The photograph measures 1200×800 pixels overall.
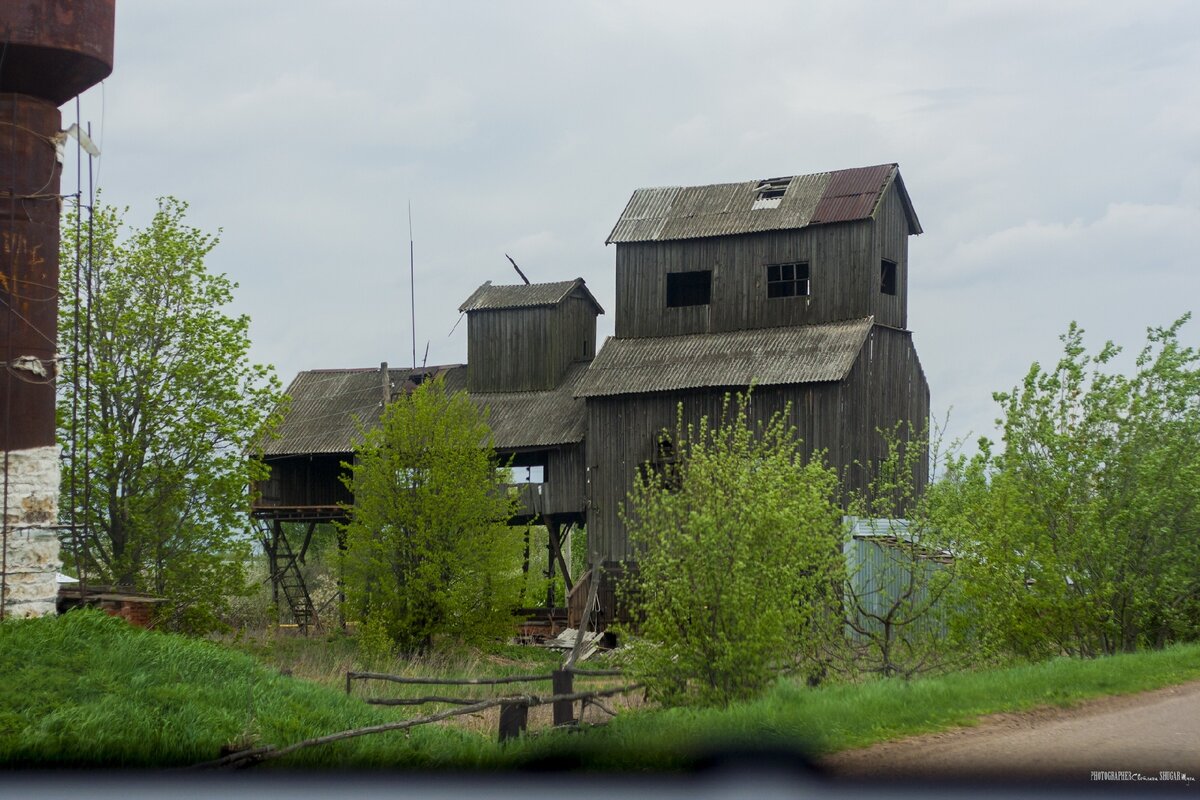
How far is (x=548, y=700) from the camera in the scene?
707 inches

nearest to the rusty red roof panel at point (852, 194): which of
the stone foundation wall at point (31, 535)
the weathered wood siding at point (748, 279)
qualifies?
the weathered wood siding at point (748, 279)

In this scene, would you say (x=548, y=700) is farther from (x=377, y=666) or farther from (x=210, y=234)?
(x=210, y=234)

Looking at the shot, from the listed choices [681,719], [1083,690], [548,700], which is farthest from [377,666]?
[1083,690]

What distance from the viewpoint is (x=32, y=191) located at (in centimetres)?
Result: 2181

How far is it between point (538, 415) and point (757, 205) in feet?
29.6

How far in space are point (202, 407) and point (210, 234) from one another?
4.44 m

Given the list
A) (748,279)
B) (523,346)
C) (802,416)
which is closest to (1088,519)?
(802,416)

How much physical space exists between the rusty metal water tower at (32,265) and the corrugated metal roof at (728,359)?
19122mm

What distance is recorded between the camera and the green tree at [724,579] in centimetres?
1772

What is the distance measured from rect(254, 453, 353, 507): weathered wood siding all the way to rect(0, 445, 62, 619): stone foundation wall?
79.1 feet

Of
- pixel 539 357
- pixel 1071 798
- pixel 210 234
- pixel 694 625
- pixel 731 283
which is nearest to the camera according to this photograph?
pixel 1071 798

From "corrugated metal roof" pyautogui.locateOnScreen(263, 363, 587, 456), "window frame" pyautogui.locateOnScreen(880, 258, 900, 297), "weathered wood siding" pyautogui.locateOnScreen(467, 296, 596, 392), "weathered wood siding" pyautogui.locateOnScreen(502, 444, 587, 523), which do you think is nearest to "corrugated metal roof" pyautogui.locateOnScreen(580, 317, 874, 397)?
"corrugated metal roof" pyautogui.locateOnScreen(263, 363, 587, 456)

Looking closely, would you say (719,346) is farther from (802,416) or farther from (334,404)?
(334,404)

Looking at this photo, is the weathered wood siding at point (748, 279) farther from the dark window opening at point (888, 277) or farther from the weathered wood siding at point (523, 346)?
the weathered wood siding at point (523, 346)
